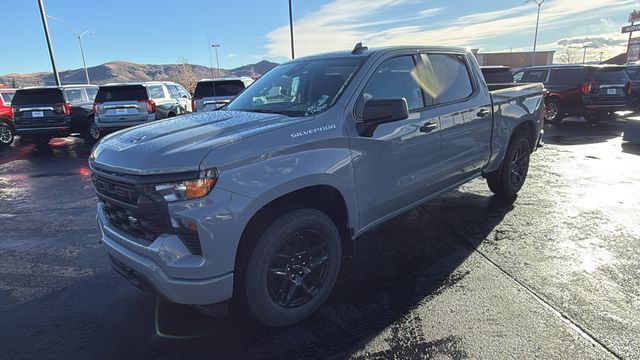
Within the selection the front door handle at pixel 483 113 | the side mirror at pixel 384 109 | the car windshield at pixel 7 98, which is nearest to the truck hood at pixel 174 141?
the side mirror at pixel 384 109

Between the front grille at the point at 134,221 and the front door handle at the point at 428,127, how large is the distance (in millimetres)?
2368

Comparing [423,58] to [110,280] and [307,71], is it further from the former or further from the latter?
[110,280]

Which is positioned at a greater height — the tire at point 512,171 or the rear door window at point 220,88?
the rear door window at point 220,88

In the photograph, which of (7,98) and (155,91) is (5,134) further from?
(155,91)

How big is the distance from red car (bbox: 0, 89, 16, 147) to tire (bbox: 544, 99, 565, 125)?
1738 centimetres

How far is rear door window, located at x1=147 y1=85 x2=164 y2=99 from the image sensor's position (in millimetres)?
12180

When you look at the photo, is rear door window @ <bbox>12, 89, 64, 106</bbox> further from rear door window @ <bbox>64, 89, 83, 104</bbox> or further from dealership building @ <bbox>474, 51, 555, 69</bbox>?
dealership building @ <bbox>474, 51, 555, 69</bbox>

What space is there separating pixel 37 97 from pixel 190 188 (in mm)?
13055

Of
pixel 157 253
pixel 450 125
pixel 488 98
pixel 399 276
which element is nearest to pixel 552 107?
pixel 488 98

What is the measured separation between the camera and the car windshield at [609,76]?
39.7 feet

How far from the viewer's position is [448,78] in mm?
4266

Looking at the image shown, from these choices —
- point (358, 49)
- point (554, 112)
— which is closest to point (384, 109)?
point (358, 49)

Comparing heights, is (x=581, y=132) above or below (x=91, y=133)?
below

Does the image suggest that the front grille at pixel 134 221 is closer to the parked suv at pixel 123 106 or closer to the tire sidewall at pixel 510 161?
the tire sidewall at pixel 510 161
